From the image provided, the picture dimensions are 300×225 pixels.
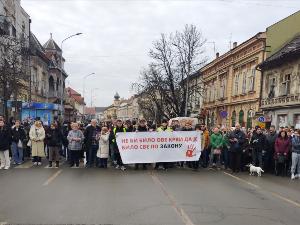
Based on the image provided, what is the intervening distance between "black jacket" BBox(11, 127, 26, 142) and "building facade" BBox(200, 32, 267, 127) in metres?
15.5

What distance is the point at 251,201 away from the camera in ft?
21.0

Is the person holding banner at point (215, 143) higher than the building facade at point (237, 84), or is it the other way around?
the building facade at point (237, 84)

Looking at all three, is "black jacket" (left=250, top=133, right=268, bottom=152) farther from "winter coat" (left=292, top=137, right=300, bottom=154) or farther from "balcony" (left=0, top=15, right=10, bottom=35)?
"balcony" (left=0, top=15, right=10, bottom=35)

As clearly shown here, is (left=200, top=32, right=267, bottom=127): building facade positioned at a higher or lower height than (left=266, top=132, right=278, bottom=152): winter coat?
higher

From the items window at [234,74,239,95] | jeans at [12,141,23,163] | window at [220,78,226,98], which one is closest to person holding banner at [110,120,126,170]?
jeans at [12,141,23,163]

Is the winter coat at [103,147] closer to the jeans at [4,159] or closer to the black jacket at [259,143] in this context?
the jeans at [4,159]

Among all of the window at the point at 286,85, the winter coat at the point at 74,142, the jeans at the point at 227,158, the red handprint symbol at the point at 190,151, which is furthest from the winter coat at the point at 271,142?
the window at the point at 286,85

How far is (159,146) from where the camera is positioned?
Result: 10492mm

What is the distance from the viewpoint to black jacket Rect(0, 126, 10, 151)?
31.7 ft

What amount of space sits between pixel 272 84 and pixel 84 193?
21133 mm

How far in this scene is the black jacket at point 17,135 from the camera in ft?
34.8

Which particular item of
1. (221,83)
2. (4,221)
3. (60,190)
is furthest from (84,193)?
(221,83)

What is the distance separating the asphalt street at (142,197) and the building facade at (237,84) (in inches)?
561

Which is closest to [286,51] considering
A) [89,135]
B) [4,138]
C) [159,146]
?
[159,146]
